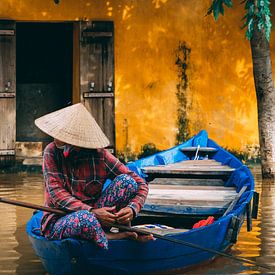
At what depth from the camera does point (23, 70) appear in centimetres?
1447

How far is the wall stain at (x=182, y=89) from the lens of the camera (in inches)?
499

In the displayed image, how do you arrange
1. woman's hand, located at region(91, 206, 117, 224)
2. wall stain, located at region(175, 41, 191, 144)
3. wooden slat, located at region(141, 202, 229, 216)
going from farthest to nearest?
wall stain, located at region(175, 41, 191, 144) → wooden slat, located at region(141, 202, 229, 216) → woman's hand, located at region(91, 206, 117, 224)

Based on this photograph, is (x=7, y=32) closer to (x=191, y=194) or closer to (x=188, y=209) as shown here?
(x=191, y=194)

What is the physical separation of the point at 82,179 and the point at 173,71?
23.4ft

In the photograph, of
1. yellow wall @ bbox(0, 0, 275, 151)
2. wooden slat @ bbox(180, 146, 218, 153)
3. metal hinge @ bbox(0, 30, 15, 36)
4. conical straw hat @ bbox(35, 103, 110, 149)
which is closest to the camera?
conical straw hat @ bbox(35, 103, 110, 149)

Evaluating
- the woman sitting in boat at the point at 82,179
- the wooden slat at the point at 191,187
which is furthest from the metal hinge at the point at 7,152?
the woman sitting in boat at the point at 82,179

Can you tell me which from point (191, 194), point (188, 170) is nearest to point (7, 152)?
point (188, 170)

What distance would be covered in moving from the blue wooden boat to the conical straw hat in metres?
0.66

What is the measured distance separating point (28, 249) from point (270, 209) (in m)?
3.05

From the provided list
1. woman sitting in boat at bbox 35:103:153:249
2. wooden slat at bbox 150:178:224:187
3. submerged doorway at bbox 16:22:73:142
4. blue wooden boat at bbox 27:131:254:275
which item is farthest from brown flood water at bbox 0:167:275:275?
submerged doorway at bbox 16:22:73:142

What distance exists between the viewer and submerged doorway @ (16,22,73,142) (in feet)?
47.0

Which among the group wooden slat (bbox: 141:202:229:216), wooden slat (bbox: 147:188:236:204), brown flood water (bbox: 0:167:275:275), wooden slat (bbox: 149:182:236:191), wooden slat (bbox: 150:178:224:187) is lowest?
brown flood water (bbox: 0:167:275:275)

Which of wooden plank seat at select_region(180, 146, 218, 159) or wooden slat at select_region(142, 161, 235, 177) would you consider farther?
wooden plank seat at select_region(180, 146, 218, 159)

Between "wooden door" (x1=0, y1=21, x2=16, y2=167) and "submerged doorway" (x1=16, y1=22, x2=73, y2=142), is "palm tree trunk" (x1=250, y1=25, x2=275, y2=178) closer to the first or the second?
"wooden door" (x1=0, y1=21, x2=16, y2=167)
